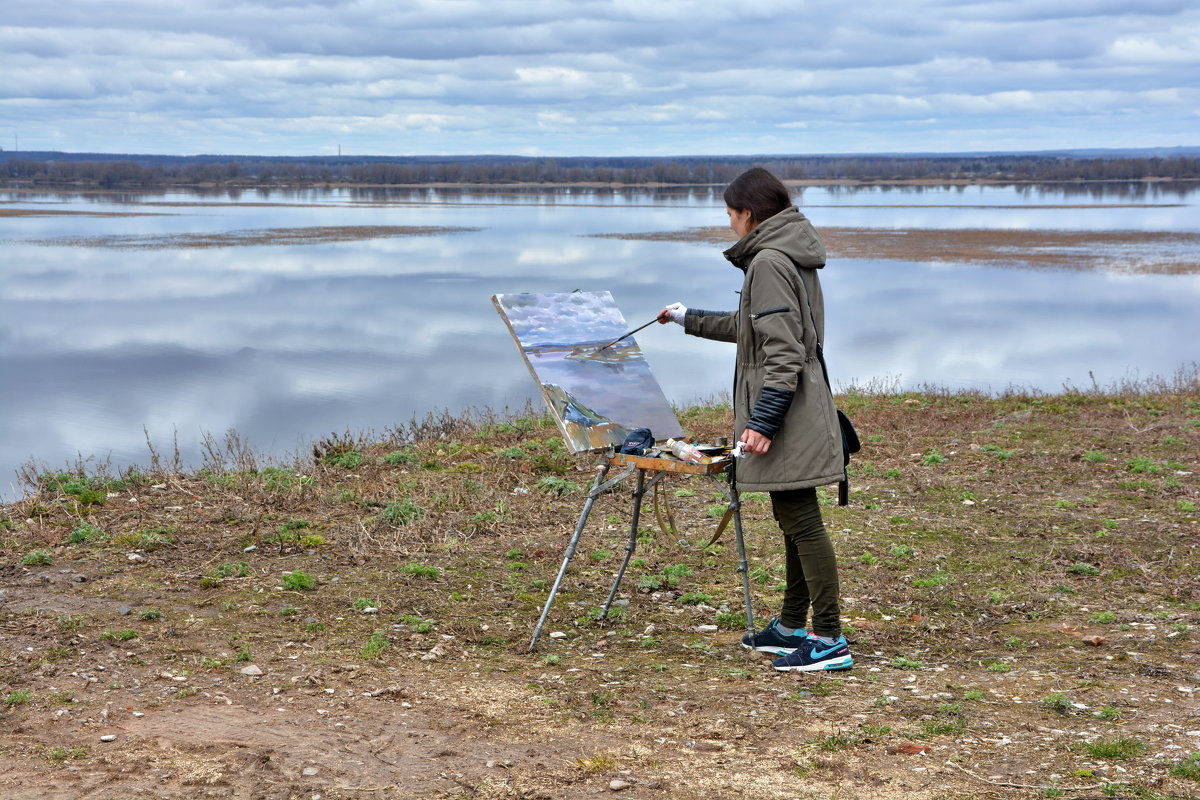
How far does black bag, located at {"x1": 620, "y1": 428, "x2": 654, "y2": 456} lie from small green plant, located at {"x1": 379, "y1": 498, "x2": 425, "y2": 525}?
2.53 m

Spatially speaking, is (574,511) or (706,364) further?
(706,364)

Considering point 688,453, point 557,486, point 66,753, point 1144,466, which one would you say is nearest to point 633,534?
point 688,453

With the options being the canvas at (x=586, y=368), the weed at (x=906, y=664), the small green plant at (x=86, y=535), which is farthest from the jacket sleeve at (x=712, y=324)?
the small green plant at (x=86, y=535)

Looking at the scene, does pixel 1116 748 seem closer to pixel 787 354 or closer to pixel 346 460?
pixel 787 354

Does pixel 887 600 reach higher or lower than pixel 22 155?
lower

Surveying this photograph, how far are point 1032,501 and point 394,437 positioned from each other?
6.18 meters

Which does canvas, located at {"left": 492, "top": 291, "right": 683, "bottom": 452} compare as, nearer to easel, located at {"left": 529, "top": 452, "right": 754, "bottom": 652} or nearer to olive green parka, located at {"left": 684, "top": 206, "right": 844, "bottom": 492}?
easel, located at {"left": 529, "top": 452, "right": 754, "bottom": 652}

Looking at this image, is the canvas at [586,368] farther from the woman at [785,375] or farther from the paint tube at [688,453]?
the woman at [785,375]

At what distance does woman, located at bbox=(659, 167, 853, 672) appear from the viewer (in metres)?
4.15

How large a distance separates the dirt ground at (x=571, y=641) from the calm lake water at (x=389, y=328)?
522cm

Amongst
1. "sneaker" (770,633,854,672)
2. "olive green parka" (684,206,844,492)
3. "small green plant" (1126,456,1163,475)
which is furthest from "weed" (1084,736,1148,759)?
"small green plant" (1126,456,1163,475)

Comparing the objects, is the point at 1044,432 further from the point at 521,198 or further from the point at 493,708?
the point at 521,198

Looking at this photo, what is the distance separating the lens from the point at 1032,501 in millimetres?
7512

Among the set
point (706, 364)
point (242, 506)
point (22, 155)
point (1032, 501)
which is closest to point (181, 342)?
point (706, 364)
